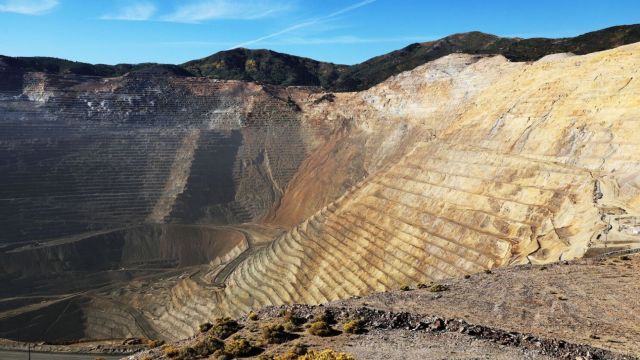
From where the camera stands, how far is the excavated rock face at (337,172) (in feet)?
105

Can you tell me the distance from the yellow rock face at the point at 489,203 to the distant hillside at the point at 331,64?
4708 centimetres

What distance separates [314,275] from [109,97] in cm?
7293

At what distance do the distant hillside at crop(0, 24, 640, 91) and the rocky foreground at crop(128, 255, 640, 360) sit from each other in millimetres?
71514

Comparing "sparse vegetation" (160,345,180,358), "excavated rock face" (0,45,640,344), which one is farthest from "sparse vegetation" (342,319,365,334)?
"excavated rock face" (0,45,640,344)

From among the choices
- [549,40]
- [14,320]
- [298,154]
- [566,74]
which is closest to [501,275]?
[566,74]

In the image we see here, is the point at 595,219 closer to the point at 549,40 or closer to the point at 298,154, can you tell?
the point at 298,154

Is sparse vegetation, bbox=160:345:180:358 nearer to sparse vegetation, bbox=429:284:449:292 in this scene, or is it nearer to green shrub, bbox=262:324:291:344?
green shrub, bbox=262:324:291:344

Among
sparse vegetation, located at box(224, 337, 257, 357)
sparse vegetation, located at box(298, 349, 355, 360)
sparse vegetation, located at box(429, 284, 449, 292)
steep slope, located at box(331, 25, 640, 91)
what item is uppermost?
steep slope, located at box(331, 25, 640, 91)

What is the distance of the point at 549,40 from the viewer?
9369 centimetres

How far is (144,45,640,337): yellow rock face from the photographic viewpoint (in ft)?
95.1

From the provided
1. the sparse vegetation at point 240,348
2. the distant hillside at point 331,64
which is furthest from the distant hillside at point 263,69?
the sparse vegetation at point 240,348

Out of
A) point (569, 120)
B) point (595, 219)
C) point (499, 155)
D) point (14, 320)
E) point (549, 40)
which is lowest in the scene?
point (14, 320)

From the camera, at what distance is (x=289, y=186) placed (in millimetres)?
84688

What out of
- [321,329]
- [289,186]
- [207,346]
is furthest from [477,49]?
[207,346]
